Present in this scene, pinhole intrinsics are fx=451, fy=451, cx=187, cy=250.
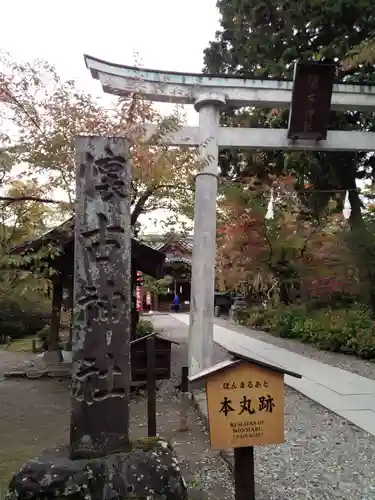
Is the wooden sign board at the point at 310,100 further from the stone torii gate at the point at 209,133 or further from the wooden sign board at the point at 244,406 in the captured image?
the wooden sign board at the point at 244,406

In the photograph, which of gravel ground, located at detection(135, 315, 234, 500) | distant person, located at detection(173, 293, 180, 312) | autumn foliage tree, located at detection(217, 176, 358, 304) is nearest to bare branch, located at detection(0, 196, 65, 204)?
gravel ground, located at detection(135, 315, 234, 500)

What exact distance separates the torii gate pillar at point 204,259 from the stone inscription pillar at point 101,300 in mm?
4008

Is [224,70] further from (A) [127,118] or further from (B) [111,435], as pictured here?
(B) [111,435]

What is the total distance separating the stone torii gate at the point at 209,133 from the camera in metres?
7.36

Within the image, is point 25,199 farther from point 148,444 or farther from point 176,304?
point 176,304

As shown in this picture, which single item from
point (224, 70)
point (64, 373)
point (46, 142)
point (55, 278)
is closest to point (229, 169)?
point (224, 70)

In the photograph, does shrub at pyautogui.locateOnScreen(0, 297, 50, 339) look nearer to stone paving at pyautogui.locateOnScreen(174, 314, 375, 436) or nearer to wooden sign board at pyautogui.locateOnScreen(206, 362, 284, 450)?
stone paving at pyautogui.locateOnScreen(174, 314, 375, 436)

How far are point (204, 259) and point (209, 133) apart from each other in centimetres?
215

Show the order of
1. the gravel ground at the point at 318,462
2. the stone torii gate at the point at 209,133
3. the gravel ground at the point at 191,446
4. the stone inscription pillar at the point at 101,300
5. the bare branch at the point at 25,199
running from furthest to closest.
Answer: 1. the stone torii gate at the point at 209,133
2. the bare branch at the point at 25,199
3. the gravel ground at the point at 191,446
4. the gravel ground at the point at 318,462
5. the stone inscription pillar at the point at 101,300

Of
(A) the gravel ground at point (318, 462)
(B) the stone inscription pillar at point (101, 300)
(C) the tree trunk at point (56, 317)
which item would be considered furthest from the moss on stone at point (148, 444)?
(C) the tree trunk at point (56, 317)

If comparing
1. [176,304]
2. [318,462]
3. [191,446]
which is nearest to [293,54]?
[191,446]

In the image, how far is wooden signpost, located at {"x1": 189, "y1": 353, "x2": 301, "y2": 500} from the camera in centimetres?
295

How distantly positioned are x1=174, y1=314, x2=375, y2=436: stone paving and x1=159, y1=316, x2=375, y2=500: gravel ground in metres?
0.27

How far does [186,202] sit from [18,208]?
16.8 feet
